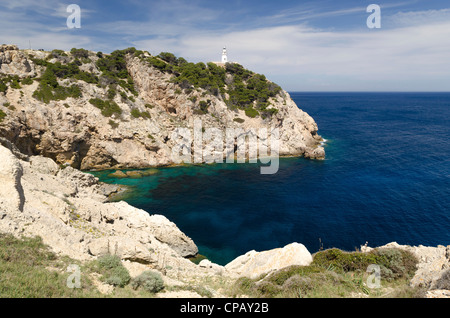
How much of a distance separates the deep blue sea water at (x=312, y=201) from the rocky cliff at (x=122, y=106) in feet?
26.2

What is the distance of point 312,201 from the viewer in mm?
37812

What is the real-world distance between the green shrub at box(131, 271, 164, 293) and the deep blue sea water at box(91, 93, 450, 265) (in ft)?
49.6

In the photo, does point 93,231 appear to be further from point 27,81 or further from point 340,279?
point 27,81

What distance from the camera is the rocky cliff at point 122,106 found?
45531mm

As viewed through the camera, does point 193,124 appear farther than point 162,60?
No

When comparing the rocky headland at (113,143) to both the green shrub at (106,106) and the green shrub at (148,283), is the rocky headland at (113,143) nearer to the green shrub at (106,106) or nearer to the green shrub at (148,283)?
the green shrub at (106,106)

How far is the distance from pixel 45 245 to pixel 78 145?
4172 centimetres

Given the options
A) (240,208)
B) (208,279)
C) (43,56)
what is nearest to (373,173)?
(240,208)

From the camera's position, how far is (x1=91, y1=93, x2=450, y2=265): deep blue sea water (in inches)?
1126

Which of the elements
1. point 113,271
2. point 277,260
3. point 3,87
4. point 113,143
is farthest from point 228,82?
point 113,271

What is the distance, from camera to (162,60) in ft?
231

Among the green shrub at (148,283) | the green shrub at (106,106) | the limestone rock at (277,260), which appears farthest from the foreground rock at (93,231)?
the green shrub at (106,106)

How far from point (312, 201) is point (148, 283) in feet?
104

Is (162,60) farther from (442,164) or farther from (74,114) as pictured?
(442,164)
